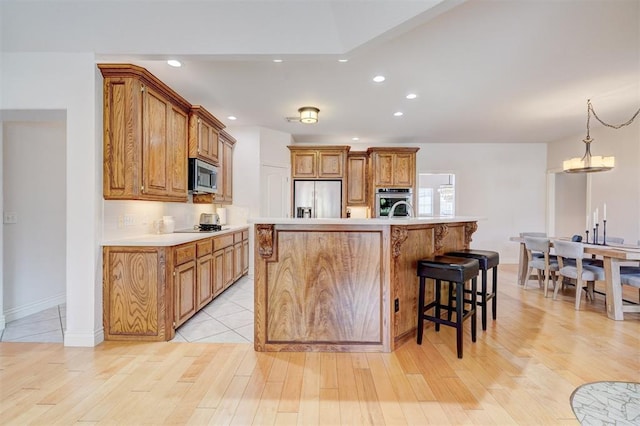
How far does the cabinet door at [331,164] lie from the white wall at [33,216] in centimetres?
375

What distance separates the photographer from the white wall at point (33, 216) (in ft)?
10.2

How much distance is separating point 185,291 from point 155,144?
1.48 m

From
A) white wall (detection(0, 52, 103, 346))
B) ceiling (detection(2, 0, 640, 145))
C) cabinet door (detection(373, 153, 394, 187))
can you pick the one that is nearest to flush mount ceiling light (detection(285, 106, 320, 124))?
ceiling (detection(2, 0, 640, 145))

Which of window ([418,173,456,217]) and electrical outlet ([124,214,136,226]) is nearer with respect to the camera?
electrical outlet ([124,214,136,226])

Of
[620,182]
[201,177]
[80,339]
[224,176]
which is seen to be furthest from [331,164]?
[620,182]

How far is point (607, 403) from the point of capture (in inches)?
70.1

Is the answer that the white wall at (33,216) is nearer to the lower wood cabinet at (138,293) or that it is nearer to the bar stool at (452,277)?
the lower wood cabinet at (138,293)

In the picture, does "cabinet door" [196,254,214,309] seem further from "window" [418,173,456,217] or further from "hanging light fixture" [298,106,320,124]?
"window" [418,173,456,217]

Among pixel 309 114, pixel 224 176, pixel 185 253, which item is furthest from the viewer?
pixel 224 176

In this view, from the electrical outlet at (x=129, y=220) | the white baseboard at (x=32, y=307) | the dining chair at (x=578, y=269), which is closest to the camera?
the electrical outlet at (x=129, y=220)

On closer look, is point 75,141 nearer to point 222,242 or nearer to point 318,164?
point 222,242

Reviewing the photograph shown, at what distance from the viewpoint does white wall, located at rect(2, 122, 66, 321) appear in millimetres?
3096

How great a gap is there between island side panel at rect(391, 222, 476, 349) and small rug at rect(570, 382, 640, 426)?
3.73ft

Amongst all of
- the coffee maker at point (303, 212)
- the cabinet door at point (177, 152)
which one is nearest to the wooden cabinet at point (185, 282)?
the cabinet door at point (177, 152)
